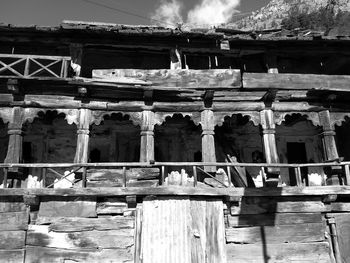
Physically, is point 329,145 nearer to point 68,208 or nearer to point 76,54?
point 68,208

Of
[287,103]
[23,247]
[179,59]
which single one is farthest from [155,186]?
[287,103]

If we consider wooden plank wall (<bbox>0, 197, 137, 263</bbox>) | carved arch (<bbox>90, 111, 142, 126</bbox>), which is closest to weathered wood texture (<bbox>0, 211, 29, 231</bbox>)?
wooden plank wall (<bbox>0, 197, 137, 263</bbox>)

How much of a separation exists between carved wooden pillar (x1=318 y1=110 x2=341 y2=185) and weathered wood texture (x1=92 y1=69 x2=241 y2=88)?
11.8 ft

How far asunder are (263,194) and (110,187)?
5055mm

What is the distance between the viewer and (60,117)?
14.5 metres

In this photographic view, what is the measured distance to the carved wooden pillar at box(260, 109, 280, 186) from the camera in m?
12.1

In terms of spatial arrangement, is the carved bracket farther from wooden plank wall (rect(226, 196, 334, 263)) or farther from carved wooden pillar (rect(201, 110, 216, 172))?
wooden plank wall (rect(226, 196, 334, 263))

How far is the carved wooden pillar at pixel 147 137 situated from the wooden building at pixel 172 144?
41mm

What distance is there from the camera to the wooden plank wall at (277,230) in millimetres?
10984

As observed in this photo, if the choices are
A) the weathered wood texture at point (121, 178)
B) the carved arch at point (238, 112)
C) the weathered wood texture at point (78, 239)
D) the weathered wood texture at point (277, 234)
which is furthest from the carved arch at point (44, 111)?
the weathered wood texture at point (277, 234)

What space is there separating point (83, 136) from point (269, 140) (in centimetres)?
684

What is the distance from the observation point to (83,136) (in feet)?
39.9

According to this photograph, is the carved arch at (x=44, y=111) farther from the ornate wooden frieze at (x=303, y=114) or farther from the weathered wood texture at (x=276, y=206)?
the ornate wooden frieze at (x=303, y=114)

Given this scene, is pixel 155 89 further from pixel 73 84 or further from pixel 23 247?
pixel 23 247
